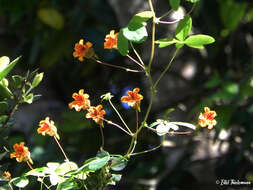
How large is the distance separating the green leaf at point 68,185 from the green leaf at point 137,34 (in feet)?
0.59

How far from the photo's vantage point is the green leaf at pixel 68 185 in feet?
1.92

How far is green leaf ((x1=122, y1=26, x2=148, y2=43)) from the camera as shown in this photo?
1.89 feet

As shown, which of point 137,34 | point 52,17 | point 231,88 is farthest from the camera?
point 52,17

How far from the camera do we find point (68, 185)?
1.93 feet

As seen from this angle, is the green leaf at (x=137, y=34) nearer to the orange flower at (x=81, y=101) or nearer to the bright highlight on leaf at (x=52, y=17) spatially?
the orange flower at (x=81, y=101)

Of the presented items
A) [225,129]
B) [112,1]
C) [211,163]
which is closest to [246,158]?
[211,163]

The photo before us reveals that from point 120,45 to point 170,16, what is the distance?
1.23 meters

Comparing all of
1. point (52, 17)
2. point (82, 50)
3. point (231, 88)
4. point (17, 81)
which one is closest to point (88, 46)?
point (82, 50)

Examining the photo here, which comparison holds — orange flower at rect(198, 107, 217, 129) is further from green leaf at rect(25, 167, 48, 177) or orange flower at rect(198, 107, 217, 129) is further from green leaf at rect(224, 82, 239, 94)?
green leaf at rect(224, 82, 239, 94)

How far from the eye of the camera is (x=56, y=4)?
2158 millimetres

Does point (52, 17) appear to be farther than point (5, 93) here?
Yes

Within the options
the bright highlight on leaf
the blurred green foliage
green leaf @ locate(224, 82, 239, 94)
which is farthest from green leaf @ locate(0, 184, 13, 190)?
the bright highlight on leaf

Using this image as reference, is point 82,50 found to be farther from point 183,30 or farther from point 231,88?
point 231,88

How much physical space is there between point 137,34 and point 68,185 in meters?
0.19
